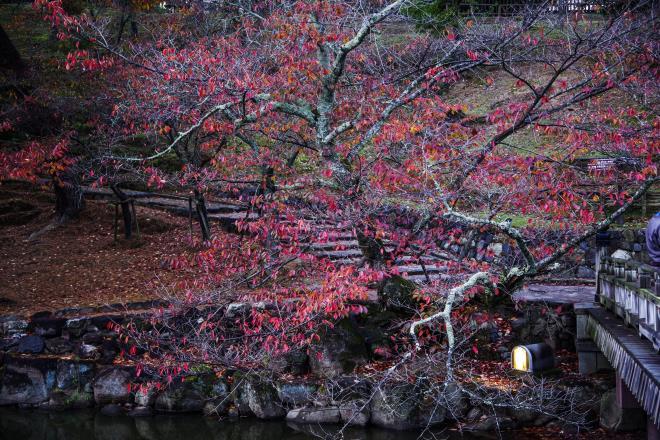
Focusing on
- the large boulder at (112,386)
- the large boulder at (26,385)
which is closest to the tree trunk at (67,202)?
the large boulder at (26,385)

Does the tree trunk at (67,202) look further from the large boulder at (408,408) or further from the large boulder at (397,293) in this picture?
the large boulder at (408,408)

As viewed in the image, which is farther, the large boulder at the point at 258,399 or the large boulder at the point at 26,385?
the large boulder at the point at 26,385

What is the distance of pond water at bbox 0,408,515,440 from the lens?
11.3 metres

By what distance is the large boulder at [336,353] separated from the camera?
1238 cm

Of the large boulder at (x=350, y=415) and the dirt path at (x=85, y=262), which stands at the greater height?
the dirt path at (x=85, y=262)

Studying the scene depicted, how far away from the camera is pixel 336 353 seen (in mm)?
12422

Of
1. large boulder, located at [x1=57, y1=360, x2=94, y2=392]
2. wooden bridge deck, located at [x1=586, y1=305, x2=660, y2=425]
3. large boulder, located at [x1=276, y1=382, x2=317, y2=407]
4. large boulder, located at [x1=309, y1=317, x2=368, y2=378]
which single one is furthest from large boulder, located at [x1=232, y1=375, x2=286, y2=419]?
wooden bridge deck, located at [x1=586, y1=305, x2=660, y2=425]

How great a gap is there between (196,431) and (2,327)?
4.79 m

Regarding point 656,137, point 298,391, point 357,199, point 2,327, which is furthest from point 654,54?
point 2,327

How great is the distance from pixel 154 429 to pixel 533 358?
21.5 ft

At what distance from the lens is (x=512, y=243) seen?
50.4ft

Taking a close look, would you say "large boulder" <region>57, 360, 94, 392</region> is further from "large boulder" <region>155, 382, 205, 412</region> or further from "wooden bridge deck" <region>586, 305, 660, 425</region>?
"wooden bridge deck" <region>586, 305, 660, 425</region>

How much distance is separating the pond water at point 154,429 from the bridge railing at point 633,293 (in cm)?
306

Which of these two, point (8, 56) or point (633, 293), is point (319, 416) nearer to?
point (633, 293)
